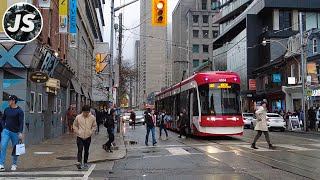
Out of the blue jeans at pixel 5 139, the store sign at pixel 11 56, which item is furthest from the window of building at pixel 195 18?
the blue jeans at pixel 5 139

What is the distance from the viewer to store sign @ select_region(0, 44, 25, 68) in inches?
639

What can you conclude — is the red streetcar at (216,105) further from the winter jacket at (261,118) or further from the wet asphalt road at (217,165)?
the wet asphalt road at (217,165)

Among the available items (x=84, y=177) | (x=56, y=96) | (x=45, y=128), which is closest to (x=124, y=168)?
(x=84, y=177)

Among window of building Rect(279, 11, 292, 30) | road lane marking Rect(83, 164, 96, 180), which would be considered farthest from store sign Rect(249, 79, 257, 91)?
road lane marking Rect(83, 164, 96, 180)

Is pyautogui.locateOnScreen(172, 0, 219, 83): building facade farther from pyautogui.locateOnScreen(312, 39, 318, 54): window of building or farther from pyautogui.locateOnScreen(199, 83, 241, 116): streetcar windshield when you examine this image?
pyautogui.locateOnScreen(199, 83, 241, 116): streetcar windshield

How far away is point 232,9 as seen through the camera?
7556 cm

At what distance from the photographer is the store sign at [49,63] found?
62.2 feet

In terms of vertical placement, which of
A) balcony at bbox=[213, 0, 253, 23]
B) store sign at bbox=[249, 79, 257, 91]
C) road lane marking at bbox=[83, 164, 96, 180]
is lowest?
road lane marking at bbox=[83, 164, 96, 180]

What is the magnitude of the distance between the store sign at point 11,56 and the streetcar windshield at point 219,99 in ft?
28.7

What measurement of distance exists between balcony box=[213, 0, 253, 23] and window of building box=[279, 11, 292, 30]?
13.3 m

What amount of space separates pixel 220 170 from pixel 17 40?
30.8 ft

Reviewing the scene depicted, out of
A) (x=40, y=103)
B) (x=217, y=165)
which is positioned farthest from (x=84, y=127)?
(x=40, y=103)

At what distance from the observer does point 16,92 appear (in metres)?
16.7

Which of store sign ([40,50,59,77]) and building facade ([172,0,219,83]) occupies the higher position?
building facade ([172,0,219,83])
